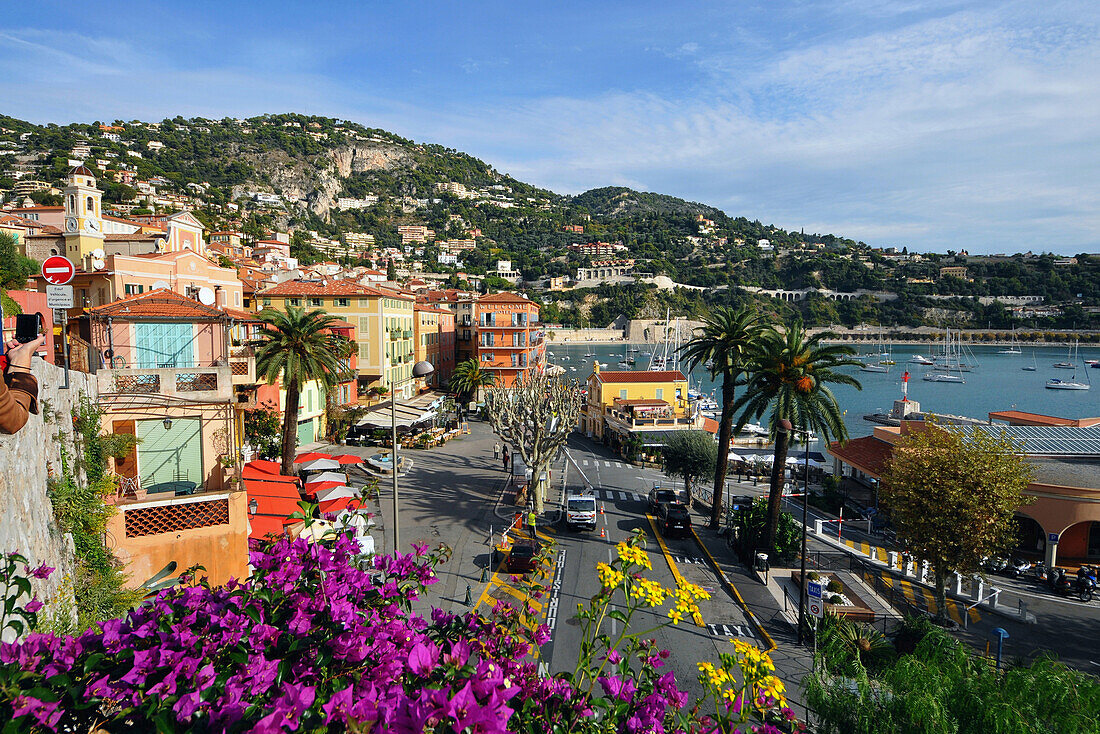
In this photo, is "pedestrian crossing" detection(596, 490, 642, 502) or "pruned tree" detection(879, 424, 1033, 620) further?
"pedestrian crossing" detection(596, 490, 642, 502)

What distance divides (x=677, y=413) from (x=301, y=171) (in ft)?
640

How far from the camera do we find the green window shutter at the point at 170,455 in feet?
43.1

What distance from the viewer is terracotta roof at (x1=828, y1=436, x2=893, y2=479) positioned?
26.4 metres

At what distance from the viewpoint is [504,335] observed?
53.2m

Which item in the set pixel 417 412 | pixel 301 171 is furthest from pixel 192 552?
pixel 301 171

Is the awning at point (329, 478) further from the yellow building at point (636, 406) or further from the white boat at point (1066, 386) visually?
the white boat at point (1066, 386)

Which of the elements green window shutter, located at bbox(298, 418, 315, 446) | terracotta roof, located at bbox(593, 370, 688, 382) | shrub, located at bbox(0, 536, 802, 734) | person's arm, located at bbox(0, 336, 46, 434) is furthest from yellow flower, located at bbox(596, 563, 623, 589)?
terracotta roof, located at bbox(593, 370, 688, 382)

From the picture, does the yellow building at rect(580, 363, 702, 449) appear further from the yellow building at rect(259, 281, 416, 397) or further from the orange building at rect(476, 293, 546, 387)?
the yellow building at rect(259, 281, 416, 397)

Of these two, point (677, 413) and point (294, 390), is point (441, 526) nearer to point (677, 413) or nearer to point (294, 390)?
point (294, 390)

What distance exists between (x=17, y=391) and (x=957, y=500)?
1795 cm

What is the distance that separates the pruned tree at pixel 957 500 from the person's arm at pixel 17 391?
1758cm

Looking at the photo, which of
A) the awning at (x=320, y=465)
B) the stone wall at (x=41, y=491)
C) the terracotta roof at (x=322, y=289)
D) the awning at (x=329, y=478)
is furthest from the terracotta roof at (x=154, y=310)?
the terracotta roof at (x=322, y=289)

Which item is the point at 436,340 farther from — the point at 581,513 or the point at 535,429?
the point at 581,513

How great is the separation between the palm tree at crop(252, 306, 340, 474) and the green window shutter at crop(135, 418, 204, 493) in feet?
27.1
